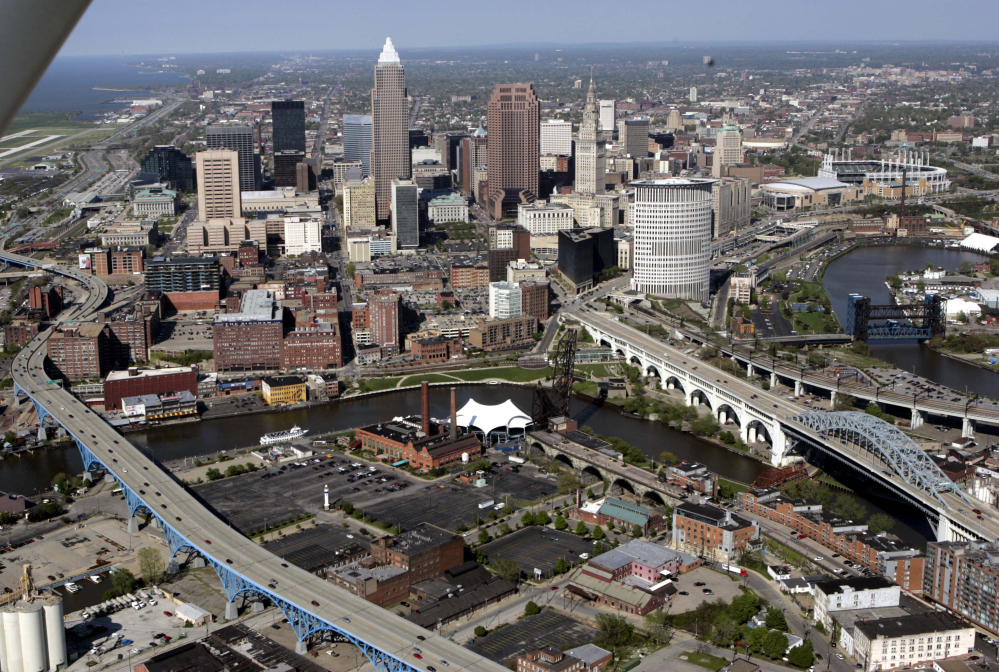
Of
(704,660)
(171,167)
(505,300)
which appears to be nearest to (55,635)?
(704,660)

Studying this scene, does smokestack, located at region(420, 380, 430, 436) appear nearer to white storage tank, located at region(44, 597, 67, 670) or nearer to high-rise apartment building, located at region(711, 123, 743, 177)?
white storage tank, located at region(44, 597, 67, 670)

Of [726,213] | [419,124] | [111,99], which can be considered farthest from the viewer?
[419,124]

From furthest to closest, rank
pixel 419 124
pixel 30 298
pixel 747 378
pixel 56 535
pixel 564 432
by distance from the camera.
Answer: pixel 419 124 < pixel 30 298 < pixel 747 378 < pixel 564 432 < pixel 56 535

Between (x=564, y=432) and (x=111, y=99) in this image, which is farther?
(x=111, y=99)

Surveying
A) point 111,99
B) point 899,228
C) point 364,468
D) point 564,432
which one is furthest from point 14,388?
point 111,99

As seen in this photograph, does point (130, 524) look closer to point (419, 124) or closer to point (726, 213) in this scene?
point (726, 213)

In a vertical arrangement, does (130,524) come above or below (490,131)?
below

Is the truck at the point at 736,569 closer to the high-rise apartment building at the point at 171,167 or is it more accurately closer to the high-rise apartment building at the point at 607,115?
the high-rise apartment building at the point at 171,167
